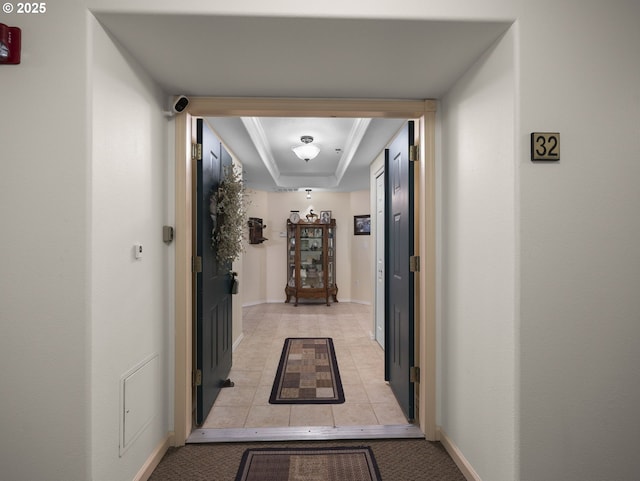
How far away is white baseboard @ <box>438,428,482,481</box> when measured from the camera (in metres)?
A: 1.82

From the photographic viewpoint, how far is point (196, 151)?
92.7 inches

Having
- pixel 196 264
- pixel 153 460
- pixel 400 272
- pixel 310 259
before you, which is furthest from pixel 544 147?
pixel 310 259

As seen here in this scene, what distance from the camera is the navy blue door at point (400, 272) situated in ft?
8.00

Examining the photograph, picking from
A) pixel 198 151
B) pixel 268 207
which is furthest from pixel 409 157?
pixel 268 207

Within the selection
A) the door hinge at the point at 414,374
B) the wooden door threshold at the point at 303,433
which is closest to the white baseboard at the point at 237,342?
the wooden door threshold at the point at 303,433

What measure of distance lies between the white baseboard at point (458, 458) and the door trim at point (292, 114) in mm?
67

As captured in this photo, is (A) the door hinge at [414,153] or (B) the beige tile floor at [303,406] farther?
(B) the beige tile floor at [303,406]

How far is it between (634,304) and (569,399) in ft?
1.57

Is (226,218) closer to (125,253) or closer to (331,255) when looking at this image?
(125,253)

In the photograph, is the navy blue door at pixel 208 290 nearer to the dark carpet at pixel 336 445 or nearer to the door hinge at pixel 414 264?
the dark carpet at pixel 336 445

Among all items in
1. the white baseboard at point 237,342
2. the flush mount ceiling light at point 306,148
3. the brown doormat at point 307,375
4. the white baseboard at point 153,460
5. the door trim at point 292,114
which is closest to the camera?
the white baseboard at point 153,460

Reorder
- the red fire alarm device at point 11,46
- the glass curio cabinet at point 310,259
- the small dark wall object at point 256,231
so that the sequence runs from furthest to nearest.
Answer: the glass curio cabinet at point 310,259 < the small dark wall object at point 256,231 < the red fire alarm device at point 11,46

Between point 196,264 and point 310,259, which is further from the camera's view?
point 310,259

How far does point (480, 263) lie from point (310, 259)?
5653 millimetres
